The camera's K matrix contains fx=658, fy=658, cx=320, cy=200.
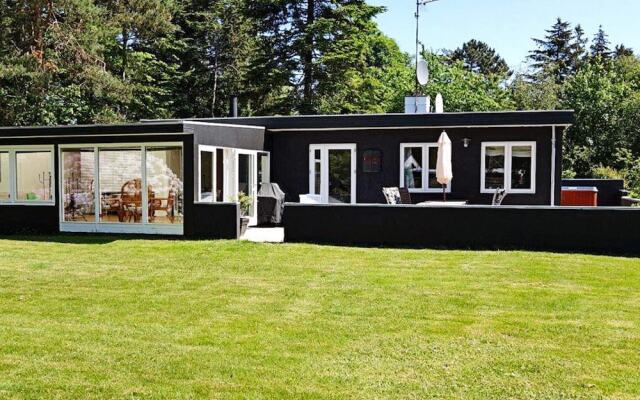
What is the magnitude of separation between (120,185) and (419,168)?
275 inches

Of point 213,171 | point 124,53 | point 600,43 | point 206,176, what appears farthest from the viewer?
point 600,43

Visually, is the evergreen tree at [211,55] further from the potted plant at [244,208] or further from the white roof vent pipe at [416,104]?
the potted plant at [244,208]

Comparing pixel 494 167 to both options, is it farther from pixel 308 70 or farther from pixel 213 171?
pixel 308 70

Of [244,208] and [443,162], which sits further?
[244,208]

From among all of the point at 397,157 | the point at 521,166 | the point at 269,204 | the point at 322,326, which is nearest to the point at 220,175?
the point at 269,204

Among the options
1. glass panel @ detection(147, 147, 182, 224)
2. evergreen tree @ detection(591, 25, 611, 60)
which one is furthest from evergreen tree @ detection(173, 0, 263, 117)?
evergreen tree @ detection(591, 25, 611, 60)

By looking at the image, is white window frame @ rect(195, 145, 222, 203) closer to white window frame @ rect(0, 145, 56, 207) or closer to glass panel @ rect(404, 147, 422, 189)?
white window frame @ rect(0, 145, 56, 207)

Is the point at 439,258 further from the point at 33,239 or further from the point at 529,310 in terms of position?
the point at 33,239

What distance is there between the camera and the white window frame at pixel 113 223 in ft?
44.9

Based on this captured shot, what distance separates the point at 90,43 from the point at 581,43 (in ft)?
147

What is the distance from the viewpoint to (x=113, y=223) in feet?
46.5

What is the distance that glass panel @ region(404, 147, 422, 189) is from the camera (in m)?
16.0

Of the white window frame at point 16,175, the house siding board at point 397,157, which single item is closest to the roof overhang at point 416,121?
the house siding board at point 397,157

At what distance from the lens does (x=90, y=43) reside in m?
26.4
